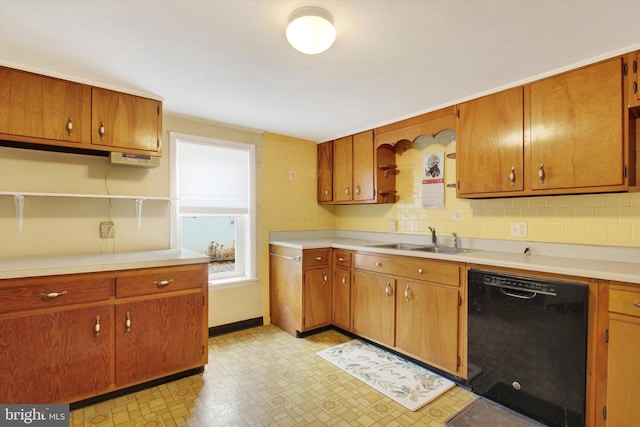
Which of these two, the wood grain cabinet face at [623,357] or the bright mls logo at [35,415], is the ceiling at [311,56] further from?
the bright mls logo at [35,415]

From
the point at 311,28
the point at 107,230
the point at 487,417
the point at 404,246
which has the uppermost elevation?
the point at 311,28

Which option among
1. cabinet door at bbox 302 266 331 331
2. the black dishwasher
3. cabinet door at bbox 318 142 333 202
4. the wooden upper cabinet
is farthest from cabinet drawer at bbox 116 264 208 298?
the wooden upper cabinet

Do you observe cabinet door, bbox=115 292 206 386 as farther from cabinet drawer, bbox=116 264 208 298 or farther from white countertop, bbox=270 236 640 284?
white countertop, bbox=270 236 640 284

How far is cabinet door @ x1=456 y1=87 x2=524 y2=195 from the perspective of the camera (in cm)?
226

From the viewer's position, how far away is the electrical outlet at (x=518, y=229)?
247 cm

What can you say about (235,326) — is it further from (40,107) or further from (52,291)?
(40,107)

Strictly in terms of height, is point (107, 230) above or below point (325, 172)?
below

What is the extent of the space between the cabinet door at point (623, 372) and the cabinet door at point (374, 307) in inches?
54.7

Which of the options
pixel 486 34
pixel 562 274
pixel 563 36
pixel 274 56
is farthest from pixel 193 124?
pixel 562 274

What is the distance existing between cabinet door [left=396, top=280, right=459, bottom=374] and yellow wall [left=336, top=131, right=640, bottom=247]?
73 centimetres

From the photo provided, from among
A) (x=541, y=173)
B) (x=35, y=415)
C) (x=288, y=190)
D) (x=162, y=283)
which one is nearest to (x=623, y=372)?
(x=541, y=173)

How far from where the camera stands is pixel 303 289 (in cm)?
315

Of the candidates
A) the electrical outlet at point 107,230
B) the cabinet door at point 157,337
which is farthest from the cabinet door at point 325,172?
the electrical outlet at point 107,230

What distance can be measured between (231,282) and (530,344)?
2601 millimetres
